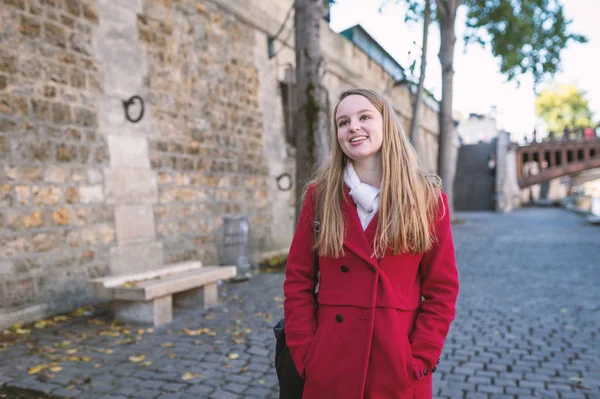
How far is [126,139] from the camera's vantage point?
567 centimetres

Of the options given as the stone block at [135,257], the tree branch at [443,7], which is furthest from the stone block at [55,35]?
the tree branch at [443,7]

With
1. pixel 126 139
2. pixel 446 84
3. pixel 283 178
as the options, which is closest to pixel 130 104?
pixel 126 139

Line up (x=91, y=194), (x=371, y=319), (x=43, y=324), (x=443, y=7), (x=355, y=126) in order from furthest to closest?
1. (x=443, y=7)
2. (x=91, y=194)
3. (x=43, y=324)
4. (x=355, y=126)
5. (x=371, y=319)

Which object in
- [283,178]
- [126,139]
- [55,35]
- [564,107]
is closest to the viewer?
[55,35]

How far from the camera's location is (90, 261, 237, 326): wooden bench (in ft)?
14.4

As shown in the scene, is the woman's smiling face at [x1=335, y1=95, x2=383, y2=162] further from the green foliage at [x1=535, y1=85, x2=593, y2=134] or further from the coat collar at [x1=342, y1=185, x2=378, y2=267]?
the green foliage at [x1=535, y1=85, x2=593, y2=134]

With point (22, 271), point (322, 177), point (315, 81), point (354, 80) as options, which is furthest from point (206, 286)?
point (354, 80)

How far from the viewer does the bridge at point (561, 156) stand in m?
31.5

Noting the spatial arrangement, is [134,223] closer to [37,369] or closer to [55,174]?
[55,174]

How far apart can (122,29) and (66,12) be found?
778 millimetres

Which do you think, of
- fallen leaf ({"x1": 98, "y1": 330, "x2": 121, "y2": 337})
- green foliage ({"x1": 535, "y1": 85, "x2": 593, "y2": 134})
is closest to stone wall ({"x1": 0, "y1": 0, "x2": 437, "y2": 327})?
fallen leaf ({"x1": 98, "y1": 330, "x2": 121, "y2": 337})

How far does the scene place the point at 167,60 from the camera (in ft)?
21.0

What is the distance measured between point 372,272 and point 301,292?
28cm

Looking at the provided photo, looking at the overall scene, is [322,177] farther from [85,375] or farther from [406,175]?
[85,375]
